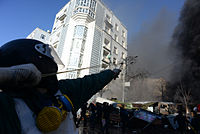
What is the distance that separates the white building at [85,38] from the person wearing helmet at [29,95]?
17.3m

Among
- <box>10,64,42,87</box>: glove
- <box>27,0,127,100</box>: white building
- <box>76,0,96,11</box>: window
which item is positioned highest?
<box>76,0,96,11</box>: window

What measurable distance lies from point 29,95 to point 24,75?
0.62 feet

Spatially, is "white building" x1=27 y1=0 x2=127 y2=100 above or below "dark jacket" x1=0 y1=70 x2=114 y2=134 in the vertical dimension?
above

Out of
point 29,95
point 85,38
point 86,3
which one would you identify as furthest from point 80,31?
point 29,95

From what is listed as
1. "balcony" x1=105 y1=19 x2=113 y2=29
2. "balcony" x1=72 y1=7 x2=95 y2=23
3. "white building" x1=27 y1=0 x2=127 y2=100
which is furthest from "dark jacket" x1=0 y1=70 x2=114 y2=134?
"balcony" x1=105 y1=19 x2=113 y2=29

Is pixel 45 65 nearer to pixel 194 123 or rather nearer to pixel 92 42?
pixel 194 123

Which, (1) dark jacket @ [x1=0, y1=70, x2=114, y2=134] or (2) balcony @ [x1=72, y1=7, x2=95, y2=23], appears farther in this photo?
(2) balcony @ [x1=72, y1=7, x2=95, y2=23]

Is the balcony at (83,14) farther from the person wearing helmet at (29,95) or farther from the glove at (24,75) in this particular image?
the glove at (24,75)

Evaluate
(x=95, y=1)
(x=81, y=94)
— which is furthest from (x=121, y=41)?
(x=81, y=94)

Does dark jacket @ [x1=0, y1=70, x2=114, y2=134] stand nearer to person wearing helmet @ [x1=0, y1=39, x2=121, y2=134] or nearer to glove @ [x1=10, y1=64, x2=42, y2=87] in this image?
person wearing helmet @ [x1=0, y1=39, x2=121, y2=134]

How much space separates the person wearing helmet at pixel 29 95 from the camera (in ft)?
2.06

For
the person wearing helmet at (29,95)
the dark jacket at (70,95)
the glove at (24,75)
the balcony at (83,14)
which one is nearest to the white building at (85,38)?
the balcony at (83,14)

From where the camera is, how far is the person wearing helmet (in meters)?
0.63

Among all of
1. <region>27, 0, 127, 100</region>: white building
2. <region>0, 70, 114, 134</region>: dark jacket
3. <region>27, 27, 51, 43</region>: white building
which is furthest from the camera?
<region>27, 27, 51, 43</region>: white building
